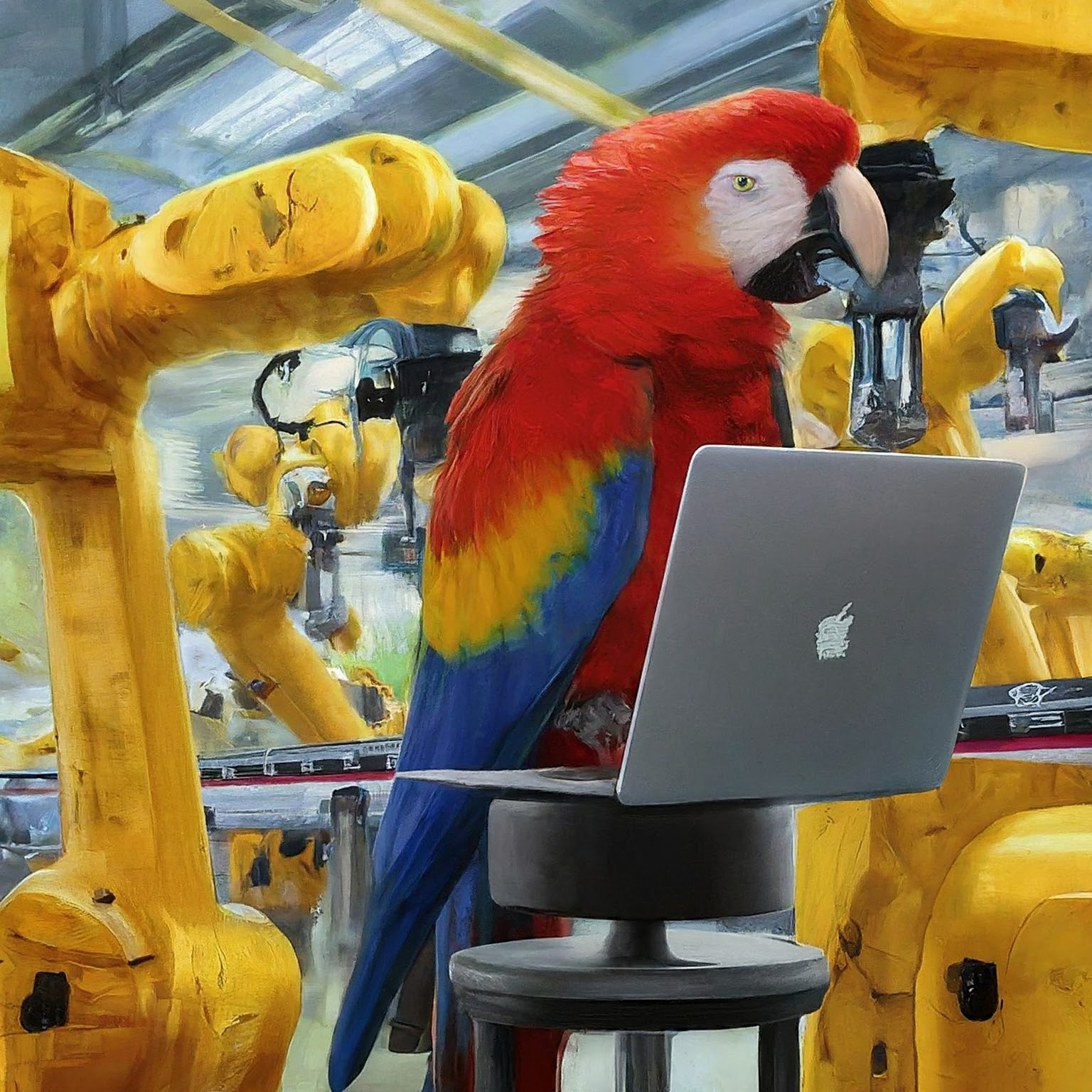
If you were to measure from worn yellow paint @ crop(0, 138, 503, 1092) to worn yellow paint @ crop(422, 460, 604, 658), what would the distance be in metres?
0.30

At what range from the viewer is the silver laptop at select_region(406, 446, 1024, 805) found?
3.01 feet

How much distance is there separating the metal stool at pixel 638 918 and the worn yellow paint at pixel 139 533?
0.78m

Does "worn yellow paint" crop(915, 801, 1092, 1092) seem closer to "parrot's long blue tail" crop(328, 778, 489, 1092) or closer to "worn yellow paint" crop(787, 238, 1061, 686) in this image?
"worn yellow paint" crop(787, 238, 1061, 686)

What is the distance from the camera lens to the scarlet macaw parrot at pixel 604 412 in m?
1.47

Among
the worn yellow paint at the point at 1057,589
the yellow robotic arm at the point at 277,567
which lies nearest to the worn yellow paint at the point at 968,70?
the worn yellow paint at the point at 1057,589

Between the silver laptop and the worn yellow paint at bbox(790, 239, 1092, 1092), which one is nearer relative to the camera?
the silver laptop

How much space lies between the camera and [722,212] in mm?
1506

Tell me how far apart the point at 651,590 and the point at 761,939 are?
0.44 m

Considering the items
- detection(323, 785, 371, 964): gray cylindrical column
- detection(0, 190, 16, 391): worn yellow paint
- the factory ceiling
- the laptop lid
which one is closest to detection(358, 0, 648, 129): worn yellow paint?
the factory ceiling

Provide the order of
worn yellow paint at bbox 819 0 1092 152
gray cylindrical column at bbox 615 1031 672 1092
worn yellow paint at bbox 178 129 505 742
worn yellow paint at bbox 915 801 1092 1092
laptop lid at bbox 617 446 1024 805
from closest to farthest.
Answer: laptop lid at bbox 617 446 1024 805
gray cylindrical column at bbox 615 1031 672 1092
worn yellow paint at bbox 915 801 1092 1092
worn yellow paint at bbox 819 0 1092 152
worn yellow paint at bbox 178 129 505 742

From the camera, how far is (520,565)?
1.51m

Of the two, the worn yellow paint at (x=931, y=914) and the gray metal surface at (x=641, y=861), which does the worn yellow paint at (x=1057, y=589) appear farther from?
the gray metal surface at (x=641, y=861)

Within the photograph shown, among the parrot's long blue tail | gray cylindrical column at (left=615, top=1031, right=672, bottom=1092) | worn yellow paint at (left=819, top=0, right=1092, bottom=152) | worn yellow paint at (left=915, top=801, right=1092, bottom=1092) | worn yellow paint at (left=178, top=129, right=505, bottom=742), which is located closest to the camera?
gray cylindrical column at (left=615, top=1031, right=672, bottom=1092)

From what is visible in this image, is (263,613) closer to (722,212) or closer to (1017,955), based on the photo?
(722,212)
